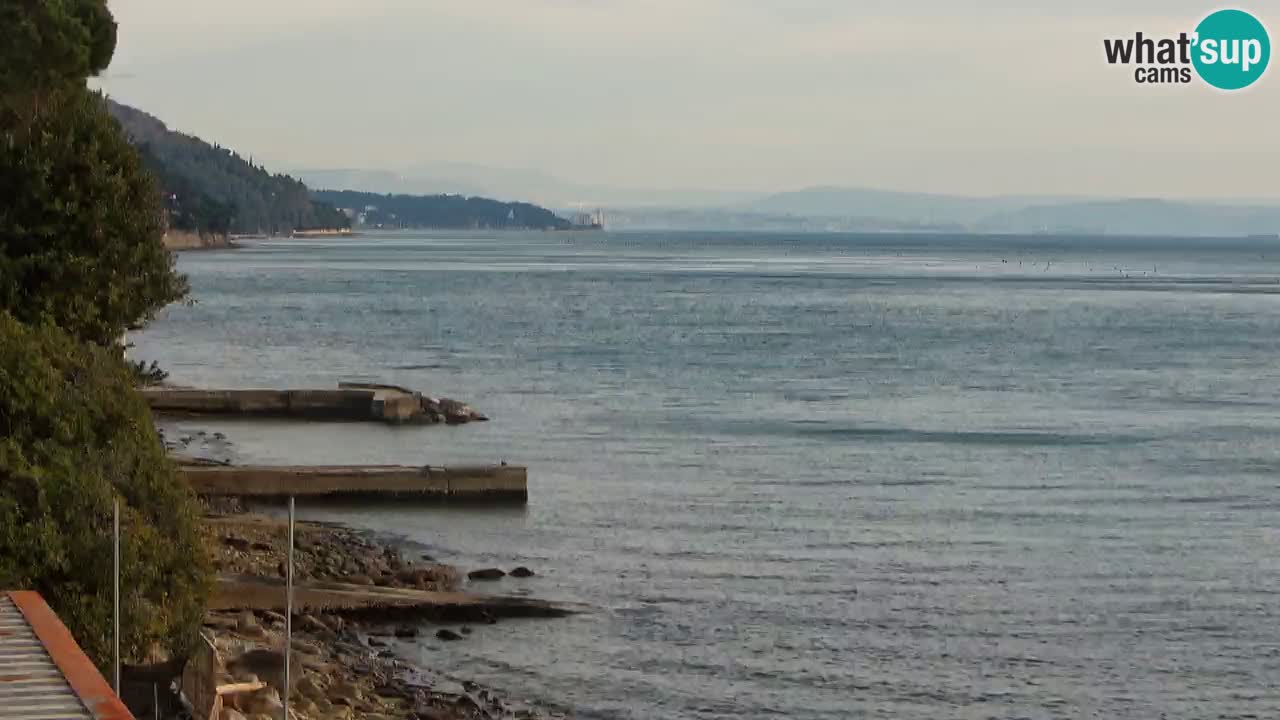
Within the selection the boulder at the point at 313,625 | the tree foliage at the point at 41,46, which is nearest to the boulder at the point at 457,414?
the tree foliage at the point at 41,46

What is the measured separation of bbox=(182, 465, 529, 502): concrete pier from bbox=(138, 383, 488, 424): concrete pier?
42.6 ft

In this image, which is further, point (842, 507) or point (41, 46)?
point (41, 46)

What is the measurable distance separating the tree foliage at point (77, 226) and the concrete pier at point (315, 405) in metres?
18.1

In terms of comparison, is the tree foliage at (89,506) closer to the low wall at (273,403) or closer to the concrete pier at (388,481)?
the concrete pier at (388,481)

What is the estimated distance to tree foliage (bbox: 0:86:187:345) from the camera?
30344mm

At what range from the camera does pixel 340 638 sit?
24828mm

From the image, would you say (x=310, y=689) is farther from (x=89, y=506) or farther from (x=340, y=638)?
(x=340, y=638)

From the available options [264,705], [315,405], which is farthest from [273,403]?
[264,705]

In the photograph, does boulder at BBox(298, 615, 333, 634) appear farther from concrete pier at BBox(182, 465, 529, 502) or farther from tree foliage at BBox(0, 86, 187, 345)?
concrete pier at BBox(182, 465, 529, 502)

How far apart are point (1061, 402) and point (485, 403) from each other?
56.9 ft

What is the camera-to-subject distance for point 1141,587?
96.0 feet

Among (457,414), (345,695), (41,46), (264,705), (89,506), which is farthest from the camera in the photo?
(457,414)

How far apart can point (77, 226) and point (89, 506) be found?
14.1 meters

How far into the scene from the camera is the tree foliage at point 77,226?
30344 millimetres
